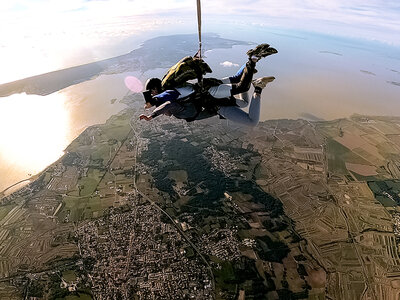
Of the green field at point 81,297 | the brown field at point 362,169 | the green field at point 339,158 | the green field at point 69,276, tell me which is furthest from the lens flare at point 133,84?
the green field at point 81,297

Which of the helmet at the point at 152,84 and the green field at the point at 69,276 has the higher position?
the helmet at the point at 152,84

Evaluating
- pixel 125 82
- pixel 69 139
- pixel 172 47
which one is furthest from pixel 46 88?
pixel 172 47

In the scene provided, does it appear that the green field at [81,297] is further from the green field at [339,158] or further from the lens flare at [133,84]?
the lens flare at [133,84]

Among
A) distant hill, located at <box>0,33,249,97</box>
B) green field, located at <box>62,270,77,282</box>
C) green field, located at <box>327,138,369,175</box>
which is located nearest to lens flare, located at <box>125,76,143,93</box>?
distant hill, located at <box>0,33,249,97</box>

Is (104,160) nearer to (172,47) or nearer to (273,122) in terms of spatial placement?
(273,122)

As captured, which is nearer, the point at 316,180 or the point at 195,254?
the point at 195,254

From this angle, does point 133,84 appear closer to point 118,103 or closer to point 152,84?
Result: point 118,103

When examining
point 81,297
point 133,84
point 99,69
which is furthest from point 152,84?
point 99,69
